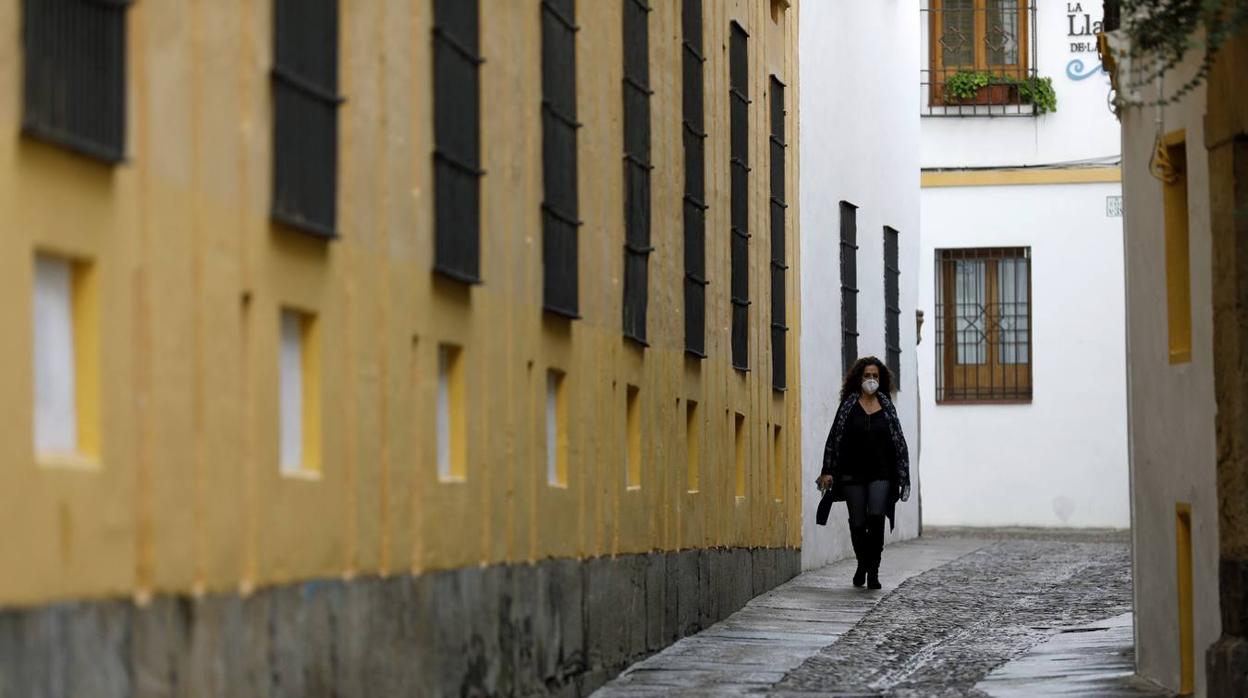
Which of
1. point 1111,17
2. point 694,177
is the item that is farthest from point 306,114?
point 694,177

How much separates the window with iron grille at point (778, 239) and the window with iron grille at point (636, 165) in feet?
17.6

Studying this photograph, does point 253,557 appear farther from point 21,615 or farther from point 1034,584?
point 1034,584

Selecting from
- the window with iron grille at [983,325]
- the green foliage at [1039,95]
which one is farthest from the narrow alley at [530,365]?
the window with iron grille at [983,325]

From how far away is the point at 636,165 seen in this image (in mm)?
14688

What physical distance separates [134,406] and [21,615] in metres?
1.02

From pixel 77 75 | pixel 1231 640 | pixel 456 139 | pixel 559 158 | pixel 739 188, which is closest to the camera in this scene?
pixel 77 75

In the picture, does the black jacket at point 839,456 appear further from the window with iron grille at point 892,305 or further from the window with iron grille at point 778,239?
the window with iron grille at point 892,305

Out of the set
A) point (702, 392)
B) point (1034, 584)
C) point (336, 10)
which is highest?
point (336, 10)

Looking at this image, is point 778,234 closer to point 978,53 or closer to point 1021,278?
point 978,53

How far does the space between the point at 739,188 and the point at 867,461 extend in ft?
7.72

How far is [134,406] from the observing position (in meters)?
7.00

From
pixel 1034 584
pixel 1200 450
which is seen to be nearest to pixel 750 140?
pixel 1034 584

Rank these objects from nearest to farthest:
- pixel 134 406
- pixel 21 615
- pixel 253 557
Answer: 1. pixel 21 615
2. pixel 134 406
3. pixel 253 557

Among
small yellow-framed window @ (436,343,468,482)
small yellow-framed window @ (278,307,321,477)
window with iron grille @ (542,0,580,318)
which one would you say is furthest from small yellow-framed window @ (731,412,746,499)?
small yellow-framed window @ (278,307,321,477)
